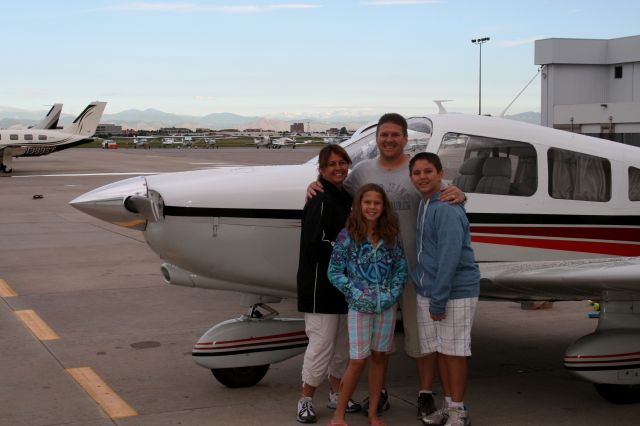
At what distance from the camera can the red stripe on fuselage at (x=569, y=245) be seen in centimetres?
548

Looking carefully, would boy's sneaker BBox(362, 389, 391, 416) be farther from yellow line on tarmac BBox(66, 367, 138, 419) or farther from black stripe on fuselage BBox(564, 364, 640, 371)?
yellow line on tarmac BBox(66, 367, 138, 419)

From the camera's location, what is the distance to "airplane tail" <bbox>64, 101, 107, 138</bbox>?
40.2m

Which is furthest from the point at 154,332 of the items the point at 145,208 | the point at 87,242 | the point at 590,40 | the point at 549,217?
the point at 590,40

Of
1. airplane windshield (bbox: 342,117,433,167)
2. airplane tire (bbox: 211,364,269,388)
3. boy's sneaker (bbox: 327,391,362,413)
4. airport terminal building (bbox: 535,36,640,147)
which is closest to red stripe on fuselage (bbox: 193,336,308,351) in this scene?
airplane tire (bbox: 211,364,269,388)

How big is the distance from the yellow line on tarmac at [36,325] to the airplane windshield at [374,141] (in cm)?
311

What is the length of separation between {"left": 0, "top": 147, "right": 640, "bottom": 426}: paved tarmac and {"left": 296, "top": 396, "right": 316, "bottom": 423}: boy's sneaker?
0.09 m

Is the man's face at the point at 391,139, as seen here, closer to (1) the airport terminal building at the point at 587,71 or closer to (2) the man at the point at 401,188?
(2) the man at the point at 401,188

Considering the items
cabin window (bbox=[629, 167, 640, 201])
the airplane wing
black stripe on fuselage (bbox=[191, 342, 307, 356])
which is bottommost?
black stripe on fuselage (bbox=[191, 342, 307, 356])

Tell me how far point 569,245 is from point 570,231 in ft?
0.34

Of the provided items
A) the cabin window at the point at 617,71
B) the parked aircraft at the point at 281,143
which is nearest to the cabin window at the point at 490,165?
the cabin window at the point at 617,71

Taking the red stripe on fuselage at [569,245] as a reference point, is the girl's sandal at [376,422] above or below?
below

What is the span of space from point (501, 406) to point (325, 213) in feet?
5.79

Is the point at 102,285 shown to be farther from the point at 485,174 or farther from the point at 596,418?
the point at 596,418

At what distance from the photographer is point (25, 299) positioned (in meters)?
8.71
